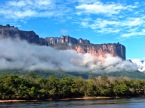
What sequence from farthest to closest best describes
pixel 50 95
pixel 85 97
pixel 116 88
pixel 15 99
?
pixel 116 88, pixel 85 97, pixel 50 95, pixel 15 99

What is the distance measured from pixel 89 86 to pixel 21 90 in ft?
138

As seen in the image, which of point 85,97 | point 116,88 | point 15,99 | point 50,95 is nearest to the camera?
point 15,99

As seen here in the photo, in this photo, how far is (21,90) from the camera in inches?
6324

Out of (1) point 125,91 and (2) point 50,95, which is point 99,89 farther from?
(2) point 50,95

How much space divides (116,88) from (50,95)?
45.6 metres

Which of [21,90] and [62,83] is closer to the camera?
[21,90]

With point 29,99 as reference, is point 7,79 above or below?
above

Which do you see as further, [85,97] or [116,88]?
[116,88]

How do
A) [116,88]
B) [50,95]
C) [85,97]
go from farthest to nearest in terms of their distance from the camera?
[116,88], [85,97], [50,95]

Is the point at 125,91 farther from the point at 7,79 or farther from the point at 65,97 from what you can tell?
the point at 7,79

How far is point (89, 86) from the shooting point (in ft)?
602

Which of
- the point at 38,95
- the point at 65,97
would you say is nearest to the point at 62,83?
the point at 65,97

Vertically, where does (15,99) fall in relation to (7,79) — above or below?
below

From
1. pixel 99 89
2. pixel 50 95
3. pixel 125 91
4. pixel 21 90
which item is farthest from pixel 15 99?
pixel 125 91
